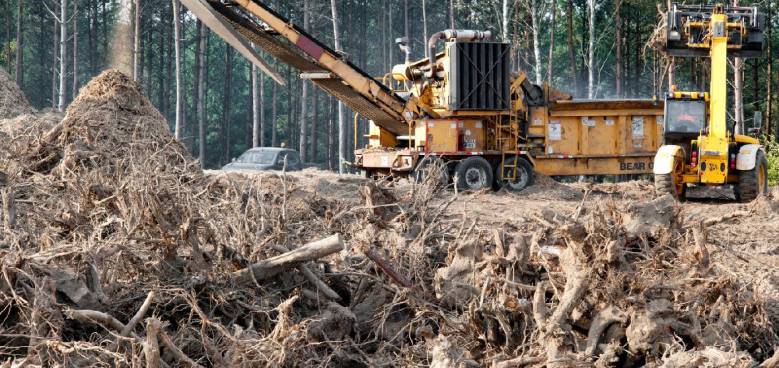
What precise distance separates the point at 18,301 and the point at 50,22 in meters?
43.8

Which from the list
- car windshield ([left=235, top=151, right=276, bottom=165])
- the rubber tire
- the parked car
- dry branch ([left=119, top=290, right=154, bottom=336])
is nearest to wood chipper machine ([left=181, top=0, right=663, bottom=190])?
the rubber tire

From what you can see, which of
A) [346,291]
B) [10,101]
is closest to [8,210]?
[346,291]

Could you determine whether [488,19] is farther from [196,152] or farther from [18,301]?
[18,301]

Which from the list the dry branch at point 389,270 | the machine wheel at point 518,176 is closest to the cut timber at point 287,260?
the dry branch at point 389,270

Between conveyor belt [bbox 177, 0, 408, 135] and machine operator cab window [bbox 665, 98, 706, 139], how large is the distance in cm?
489

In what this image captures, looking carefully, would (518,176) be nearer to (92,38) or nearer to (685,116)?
(685,116)

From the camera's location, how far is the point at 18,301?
721 cm

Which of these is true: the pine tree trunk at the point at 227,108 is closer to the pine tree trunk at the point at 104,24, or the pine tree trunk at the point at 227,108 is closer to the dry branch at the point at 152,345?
the pine tree trunk at the point at 104,24

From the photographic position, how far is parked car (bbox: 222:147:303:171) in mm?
28203

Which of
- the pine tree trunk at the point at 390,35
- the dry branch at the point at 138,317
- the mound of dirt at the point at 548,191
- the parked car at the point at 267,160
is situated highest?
the pine tree trunk at the point at 390,35

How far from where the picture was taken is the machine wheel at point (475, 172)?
1948 cm

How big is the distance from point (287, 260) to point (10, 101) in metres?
12.6

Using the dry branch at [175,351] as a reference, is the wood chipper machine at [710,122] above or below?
above

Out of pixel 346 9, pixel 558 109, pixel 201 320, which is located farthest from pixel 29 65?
pixel 201 320
